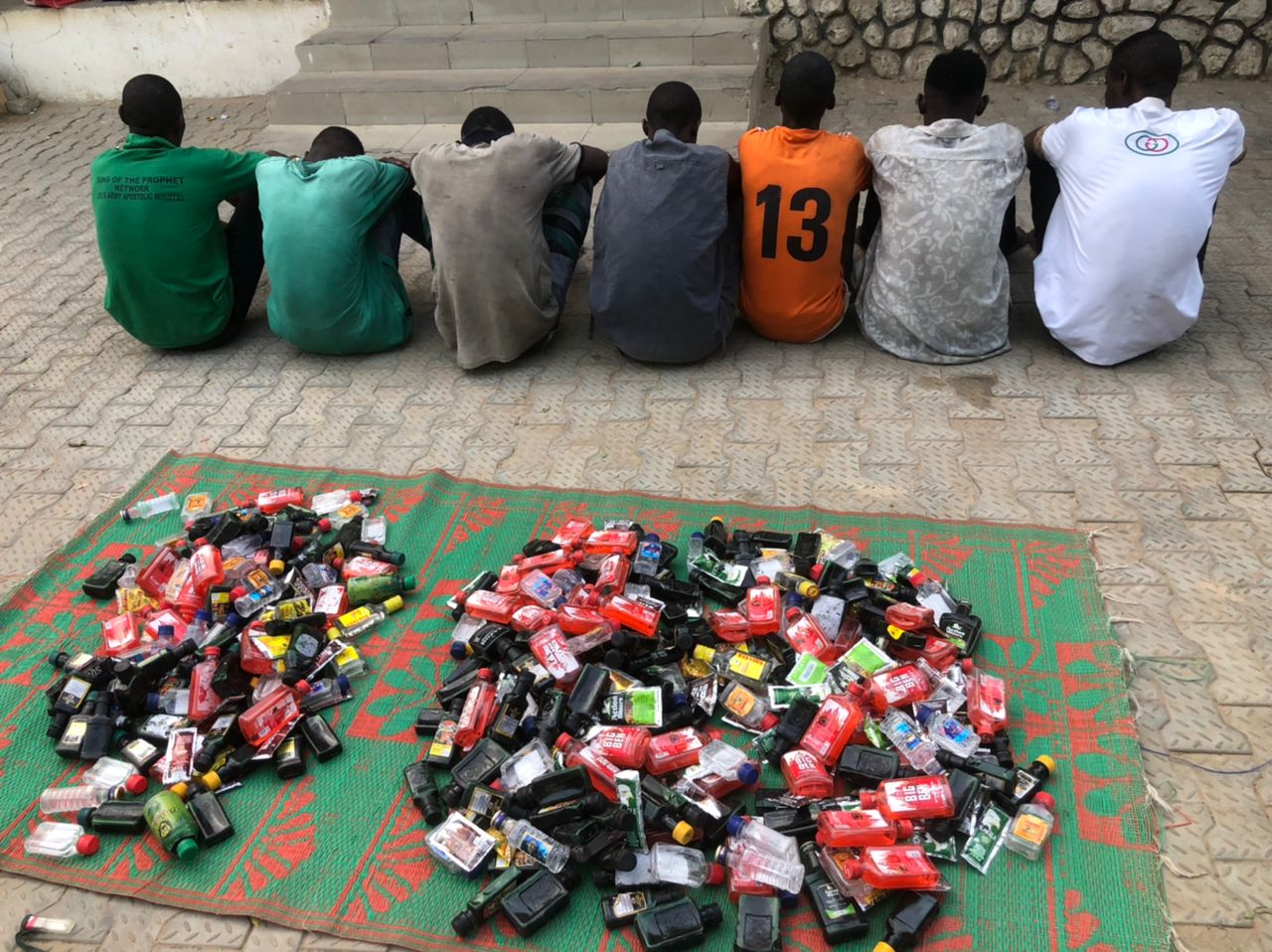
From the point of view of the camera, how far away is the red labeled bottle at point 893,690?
2.99 m

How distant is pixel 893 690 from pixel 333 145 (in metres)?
3.81

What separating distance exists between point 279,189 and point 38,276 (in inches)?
92.9

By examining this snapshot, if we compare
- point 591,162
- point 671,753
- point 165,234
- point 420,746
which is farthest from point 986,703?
point 165,234

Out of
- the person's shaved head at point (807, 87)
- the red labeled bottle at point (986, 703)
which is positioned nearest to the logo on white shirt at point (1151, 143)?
the person's shaved head at point (807, 87)

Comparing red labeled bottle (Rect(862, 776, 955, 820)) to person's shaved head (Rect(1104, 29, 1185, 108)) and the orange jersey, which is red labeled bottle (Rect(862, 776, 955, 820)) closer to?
the orange jersey

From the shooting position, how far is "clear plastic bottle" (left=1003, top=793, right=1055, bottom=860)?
2641 mm

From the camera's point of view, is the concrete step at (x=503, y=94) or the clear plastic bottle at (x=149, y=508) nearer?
the clear plastic bottle at (x=149, y=508)

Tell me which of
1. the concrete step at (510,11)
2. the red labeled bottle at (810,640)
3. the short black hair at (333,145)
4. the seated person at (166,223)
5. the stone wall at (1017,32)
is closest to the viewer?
the red labeled bottle at (810,640)

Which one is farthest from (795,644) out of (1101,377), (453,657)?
(1101,377)

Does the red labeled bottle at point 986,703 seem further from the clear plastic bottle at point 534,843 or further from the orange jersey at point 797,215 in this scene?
the orange jersey at point 797,215

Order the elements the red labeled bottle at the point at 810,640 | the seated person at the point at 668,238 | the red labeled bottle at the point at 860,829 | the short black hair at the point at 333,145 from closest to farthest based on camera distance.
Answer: the red labeled bottle at the point at 860,829 → the red labeled bottle at the point at 810,640 → the seated person at the point at 668,238 → the short black hair at the point at 333,145

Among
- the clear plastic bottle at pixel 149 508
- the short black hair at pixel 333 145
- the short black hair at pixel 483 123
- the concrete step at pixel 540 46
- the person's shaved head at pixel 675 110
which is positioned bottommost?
the clear plastic bottle at pixel 149 508

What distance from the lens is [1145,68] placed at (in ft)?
14.2

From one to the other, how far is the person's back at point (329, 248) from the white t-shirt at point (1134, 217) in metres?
3.13
